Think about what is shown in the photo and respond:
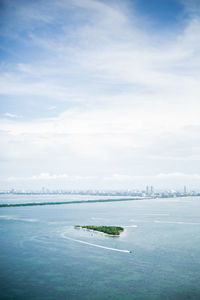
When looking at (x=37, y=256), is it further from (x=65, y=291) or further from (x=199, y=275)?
(x=199, y=275)

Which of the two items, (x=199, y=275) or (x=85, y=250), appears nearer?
(x=199, y=275)

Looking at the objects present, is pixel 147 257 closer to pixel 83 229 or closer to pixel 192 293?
pixel 192 293

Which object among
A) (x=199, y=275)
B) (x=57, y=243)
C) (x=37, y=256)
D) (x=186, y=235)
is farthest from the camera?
(x=186, y=235)

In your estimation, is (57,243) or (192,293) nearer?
(192,293)

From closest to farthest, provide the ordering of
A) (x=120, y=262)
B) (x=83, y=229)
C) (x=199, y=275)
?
(x=199, y=275) < (x=120, y=262) < (x=83, y=229)

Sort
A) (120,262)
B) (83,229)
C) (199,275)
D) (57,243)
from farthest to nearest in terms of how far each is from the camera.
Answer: (83,229), (57,243), (120,262), (199,275)

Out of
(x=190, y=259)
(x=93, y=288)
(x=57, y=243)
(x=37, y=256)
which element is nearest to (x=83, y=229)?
(x=57, y=243)

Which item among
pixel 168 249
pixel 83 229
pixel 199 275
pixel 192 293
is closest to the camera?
pixel 192 293

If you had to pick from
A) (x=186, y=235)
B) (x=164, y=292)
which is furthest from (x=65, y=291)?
(x=186, y=235)

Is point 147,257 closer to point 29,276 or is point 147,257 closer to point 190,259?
point 190,259
